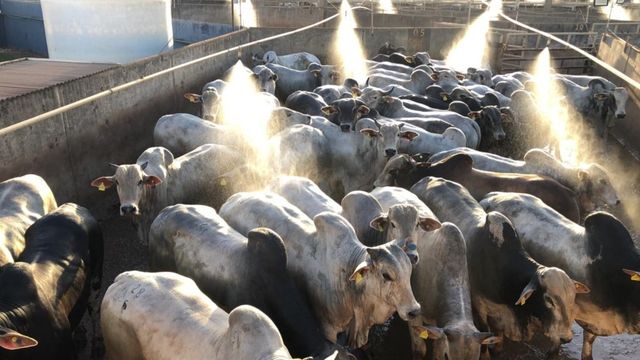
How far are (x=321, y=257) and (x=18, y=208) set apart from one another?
328cm

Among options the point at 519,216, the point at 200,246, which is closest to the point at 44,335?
the point at 200,246

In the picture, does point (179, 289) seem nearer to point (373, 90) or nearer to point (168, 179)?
point (168, 179)

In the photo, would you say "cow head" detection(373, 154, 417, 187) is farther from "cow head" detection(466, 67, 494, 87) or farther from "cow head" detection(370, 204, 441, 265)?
"cow head" detection(466, 67, 494, 87)

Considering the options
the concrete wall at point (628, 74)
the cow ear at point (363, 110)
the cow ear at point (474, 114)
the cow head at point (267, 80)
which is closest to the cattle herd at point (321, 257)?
the cow ear at point (363, 110)

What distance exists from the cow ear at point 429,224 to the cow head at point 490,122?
5424 mm

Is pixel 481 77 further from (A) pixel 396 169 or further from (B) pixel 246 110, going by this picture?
(A) pixel 396 169

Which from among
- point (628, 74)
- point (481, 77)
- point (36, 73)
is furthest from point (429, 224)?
point (628, 74)

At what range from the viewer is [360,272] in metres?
4.65

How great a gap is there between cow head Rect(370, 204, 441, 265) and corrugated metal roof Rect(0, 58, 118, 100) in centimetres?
699

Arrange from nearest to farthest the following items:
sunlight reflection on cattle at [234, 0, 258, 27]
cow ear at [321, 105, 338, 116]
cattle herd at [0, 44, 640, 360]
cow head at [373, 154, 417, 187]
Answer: cattle herd at [0, 44, 640, 360], cow head at [373, 154, 417, 187], cow ear at [321, 105, 338, 116], sunlight reflection on cattle at [234, 0, 258, 27]

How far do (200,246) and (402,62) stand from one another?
1190 cm

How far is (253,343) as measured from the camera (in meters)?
3.77

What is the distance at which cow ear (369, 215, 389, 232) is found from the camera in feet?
18.4

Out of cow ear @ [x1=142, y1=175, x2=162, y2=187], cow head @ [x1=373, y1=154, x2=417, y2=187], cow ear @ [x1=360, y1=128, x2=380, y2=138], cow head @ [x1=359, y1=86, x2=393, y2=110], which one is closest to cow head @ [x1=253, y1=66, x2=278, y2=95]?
cow head @ [x1=359, y1=86, x2=393, y2=110]
